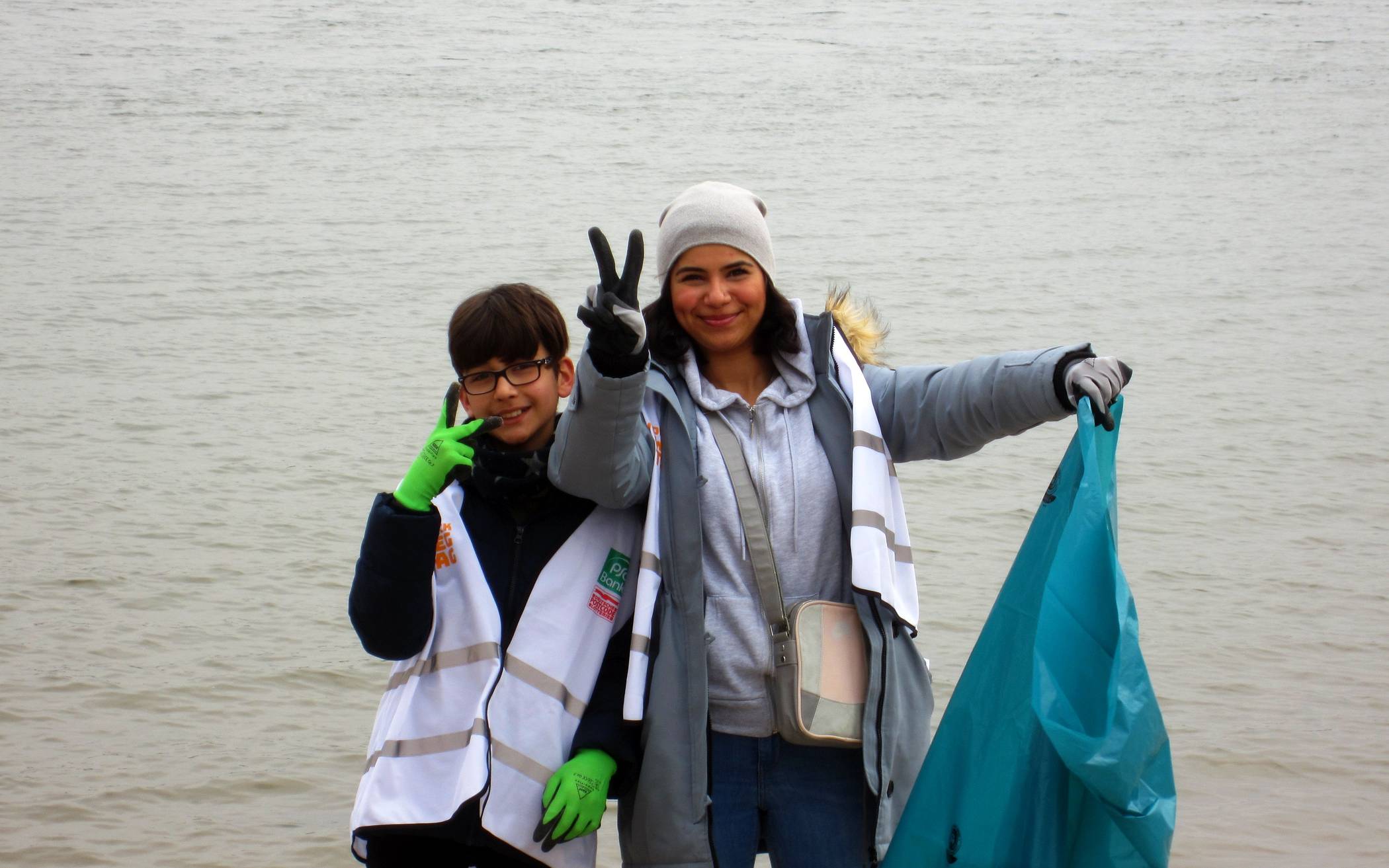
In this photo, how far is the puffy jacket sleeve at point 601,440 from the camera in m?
2.09

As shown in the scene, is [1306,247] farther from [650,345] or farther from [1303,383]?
[650,345]

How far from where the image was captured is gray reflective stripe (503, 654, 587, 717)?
222cm

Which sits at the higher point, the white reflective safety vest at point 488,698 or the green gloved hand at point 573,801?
the white reflective safety vest at point 488,698

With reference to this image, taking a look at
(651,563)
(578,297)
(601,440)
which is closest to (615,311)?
(601,440)

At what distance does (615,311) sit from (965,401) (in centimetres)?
60

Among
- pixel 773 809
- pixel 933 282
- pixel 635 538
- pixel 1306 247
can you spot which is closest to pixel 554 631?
pixel 635 538

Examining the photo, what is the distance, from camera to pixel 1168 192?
15.6 metres

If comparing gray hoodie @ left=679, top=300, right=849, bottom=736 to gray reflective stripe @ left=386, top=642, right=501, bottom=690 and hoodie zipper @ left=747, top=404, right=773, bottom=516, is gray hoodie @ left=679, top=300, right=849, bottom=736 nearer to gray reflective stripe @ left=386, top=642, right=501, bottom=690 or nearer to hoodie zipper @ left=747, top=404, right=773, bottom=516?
hoodie zipper @ left=747, top=404, right=773, bottom=516

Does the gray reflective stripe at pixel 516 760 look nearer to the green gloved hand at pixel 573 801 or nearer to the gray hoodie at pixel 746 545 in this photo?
the green gloved hand at pixel 573 801

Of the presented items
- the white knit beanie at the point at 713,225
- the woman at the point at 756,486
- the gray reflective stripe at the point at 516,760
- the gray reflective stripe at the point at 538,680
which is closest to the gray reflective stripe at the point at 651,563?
the woman at the point at 756,486

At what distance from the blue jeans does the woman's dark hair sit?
622 mm

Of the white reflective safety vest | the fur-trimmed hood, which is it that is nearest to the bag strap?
the white reflective safety vest

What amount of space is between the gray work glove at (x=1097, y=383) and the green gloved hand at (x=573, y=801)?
36.3 inches

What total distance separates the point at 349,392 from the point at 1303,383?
6.31 meters
